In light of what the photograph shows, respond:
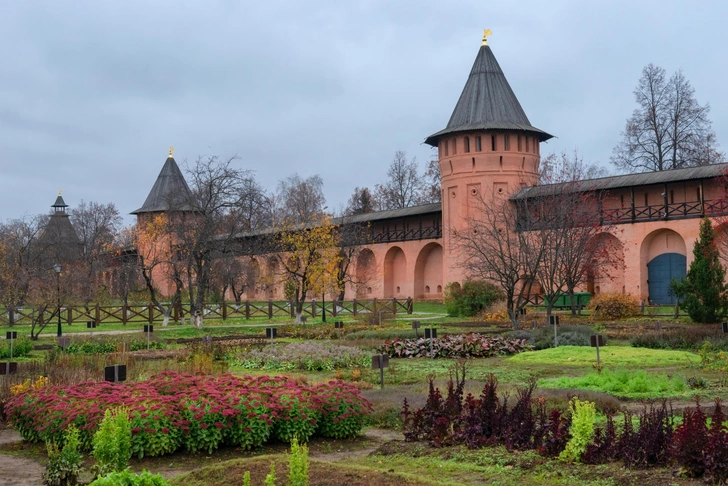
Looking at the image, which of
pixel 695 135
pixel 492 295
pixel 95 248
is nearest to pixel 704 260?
pixel 492 295

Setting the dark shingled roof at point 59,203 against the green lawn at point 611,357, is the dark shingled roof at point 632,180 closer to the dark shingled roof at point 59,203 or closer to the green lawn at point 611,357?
the green lawn at point 611,357

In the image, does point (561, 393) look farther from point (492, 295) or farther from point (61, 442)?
point (492, 295)

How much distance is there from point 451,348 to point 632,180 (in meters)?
21.4

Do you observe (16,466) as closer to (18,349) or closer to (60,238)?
(18,349)

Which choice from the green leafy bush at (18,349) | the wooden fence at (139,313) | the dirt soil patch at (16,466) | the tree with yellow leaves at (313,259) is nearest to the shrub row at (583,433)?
the dirt soil patch at (16,466)

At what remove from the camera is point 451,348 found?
17.1 m

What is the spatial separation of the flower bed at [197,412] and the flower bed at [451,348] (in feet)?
27.3

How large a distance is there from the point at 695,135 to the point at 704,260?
18.5 meters

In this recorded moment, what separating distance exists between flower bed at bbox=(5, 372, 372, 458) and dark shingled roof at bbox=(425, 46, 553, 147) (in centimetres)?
3225

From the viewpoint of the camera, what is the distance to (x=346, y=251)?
4716 centimetres

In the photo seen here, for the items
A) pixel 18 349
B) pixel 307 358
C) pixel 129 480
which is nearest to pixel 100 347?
pixel 18 349

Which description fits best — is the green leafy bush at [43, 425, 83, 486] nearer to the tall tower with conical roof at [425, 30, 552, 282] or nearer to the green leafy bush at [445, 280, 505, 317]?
the green leafy bush at [445, 280, 505, 317]

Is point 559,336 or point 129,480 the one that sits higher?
point 559,336

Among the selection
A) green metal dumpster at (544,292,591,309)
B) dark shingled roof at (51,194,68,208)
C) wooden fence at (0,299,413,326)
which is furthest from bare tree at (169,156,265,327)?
dark shingled roof at (51,194,68,208)
